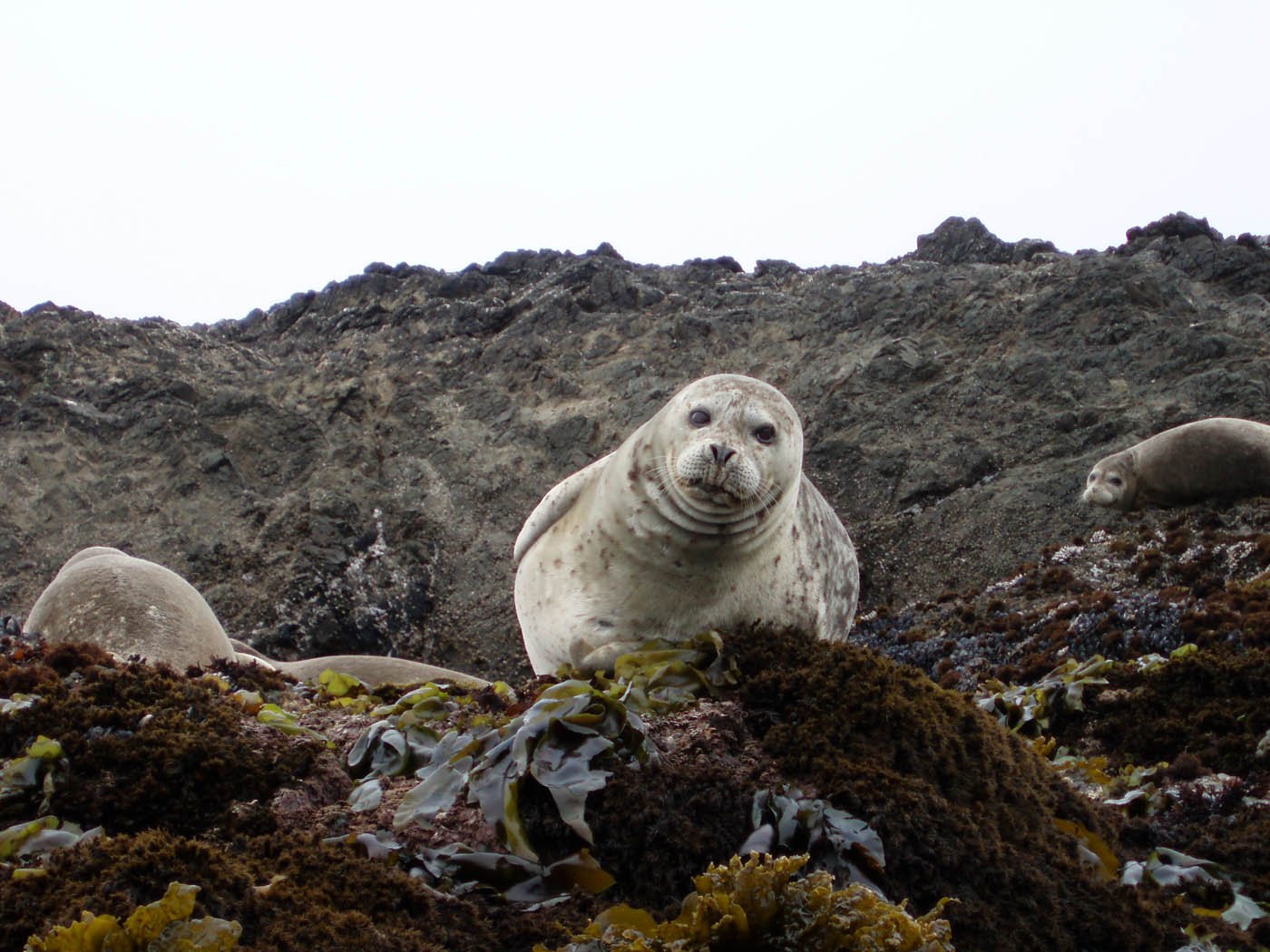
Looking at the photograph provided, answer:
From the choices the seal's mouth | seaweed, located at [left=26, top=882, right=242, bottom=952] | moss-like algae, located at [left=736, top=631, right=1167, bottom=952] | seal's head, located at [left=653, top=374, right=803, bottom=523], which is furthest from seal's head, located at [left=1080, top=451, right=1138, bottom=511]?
seaweed, located at [left=26, top=882, right=242, bottom=952]

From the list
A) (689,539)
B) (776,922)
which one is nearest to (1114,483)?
(689,539)

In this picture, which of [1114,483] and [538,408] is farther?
[538,408]

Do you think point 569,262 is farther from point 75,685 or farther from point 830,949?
point 830,949

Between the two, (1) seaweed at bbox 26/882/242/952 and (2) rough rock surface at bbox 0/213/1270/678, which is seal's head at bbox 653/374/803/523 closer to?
(1) seaweed at bbox 26/882/242/952

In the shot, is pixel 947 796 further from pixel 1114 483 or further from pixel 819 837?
pixel 1114 483

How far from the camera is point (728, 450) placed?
442 centimetres

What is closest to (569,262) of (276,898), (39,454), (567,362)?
(567,362)

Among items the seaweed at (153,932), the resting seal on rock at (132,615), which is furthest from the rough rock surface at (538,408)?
the seaweed at (153,932)

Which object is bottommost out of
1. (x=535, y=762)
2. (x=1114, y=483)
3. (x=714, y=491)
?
(x=1114, y=483)

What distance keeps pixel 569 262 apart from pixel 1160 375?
27.3 feet

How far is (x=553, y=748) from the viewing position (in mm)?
3223

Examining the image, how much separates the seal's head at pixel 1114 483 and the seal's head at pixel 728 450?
8.78 meters

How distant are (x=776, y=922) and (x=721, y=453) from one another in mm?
2136

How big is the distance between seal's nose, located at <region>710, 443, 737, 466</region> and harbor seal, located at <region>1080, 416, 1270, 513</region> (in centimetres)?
908
